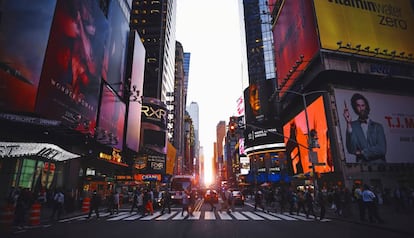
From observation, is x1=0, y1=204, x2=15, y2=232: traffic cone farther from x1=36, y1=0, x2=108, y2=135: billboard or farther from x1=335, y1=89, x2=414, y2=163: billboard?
x1=335, y1=89, x2=414, y2=163: billboard

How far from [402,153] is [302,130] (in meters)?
14.3

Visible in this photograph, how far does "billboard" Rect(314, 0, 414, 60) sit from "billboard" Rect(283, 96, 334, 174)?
9885 mm

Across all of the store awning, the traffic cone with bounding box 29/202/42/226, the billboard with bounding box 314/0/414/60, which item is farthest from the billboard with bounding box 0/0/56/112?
the billboard with bounding box 314/0/414/60

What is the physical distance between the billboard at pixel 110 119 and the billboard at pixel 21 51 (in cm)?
1069

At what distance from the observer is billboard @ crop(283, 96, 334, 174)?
3234cm

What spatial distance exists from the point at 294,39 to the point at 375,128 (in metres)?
20.0

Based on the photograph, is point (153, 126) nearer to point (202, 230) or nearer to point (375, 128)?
point (375, 128)

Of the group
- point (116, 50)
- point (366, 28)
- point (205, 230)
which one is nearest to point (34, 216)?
point (205, 230)

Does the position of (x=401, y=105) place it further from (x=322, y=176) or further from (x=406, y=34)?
(x=322, y=176)

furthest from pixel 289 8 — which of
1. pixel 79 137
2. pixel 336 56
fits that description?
pixel 79 137

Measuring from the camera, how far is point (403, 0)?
41.1 metres

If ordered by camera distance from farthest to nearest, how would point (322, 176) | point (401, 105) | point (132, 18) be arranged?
point (132, 18), point (401, 105), point (322, 176)

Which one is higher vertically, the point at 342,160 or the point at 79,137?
the point at 79,137

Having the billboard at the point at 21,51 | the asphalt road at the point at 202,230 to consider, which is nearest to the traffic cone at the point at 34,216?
the asphalt road at the point at 202,230
